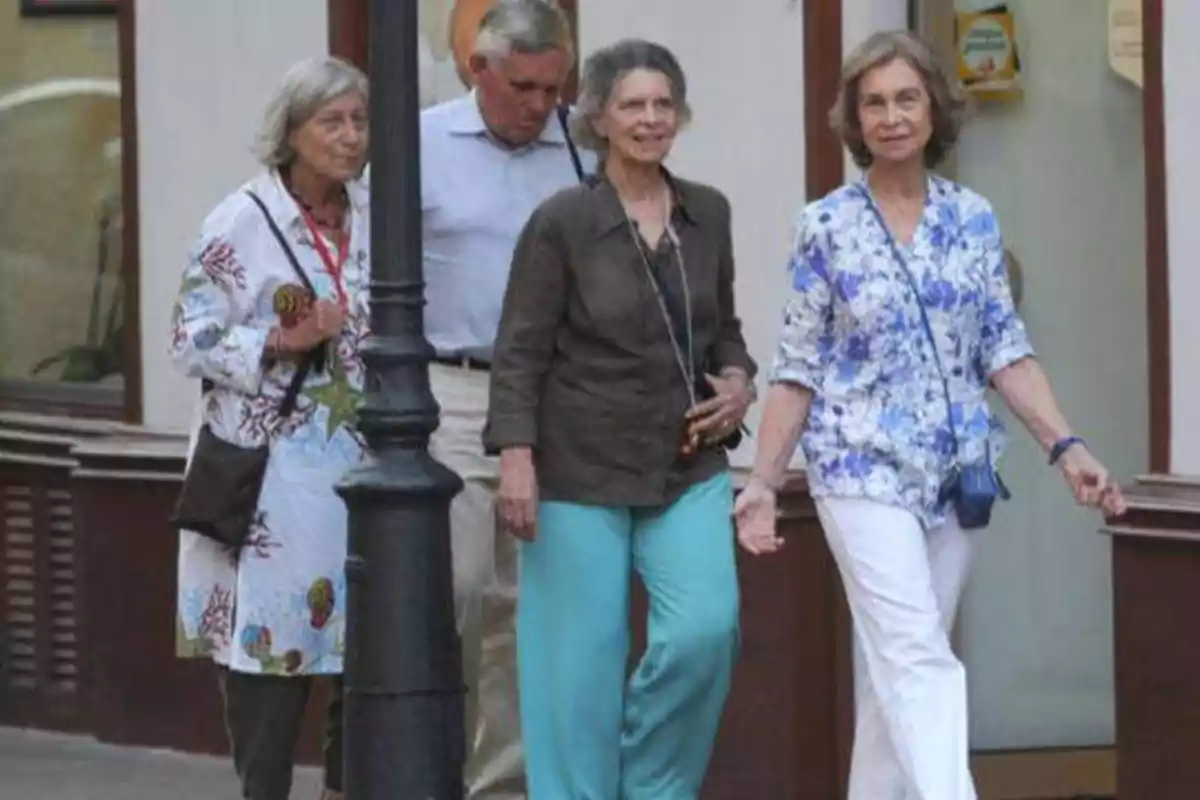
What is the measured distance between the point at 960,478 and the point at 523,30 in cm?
156

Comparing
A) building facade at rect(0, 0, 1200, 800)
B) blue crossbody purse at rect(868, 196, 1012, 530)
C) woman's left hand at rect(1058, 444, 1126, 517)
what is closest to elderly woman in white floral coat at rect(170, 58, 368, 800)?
A: building facade at rect(0, 0, 1200, 800)

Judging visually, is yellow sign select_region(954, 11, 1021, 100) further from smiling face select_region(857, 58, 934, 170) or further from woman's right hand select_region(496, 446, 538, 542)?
woman's right hand select_region(496, 446, 538, 542)

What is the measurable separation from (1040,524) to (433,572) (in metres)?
2.28

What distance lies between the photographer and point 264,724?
7.34 metres

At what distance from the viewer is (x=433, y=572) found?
267 inches

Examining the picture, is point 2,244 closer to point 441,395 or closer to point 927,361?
point 441,395

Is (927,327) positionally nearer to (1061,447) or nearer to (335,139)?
(1061,447)

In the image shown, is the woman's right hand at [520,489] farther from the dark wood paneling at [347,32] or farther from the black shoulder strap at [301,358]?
the dark wood paneling at [347,32]

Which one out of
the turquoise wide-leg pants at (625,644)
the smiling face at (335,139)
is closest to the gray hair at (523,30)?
→ the smiling face at (335,139)

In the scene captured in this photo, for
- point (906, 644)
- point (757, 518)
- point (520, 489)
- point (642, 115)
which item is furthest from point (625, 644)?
point (642, 115)

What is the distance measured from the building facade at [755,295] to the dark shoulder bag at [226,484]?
1498 millimetres

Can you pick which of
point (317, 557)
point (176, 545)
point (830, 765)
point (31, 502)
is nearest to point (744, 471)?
point (830, 765)

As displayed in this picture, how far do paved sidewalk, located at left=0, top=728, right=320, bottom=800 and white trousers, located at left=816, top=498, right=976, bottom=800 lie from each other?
278cm

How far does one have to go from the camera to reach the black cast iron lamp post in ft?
21.9
